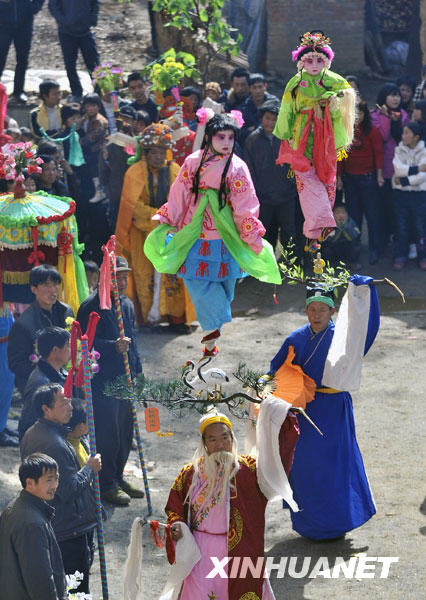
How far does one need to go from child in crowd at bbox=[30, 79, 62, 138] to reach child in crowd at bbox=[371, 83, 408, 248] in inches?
132

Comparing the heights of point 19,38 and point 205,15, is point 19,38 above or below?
below

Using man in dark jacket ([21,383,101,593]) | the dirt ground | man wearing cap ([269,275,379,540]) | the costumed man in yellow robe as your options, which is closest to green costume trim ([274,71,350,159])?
man wearing cap ([269,275,379,540])

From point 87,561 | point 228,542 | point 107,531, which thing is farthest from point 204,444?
point 107,531

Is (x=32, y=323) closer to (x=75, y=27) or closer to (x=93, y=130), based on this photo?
(x=93, y=130)

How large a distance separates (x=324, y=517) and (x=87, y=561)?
1.61 metres

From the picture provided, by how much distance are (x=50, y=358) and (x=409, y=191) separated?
559 centimetres

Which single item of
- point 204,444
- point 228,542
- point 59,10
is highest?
point 59,10


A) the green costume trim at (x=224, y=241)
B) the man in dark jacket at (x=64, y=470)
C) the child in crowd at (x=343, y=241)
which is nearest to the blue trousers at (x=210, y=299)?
the green costume trim at (x=224, y=241)

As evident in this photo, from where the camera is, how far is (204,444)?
5852 mm

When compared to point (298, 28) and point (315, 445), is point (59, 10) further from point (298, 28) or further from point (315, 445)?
point (315, 445)

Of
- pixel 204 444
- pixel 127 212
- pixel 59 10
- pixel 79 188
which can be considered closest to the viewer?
pixel 204 444

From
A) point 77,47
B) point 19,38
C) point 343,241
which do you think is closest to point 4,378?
point 343,241

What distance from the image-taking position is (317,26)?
1548 centimetres

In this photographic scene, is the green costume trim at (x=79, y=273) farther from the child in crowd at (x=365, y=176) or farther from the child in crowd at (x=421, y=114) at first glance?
A: the child in crowd at (x=421, y=114)
